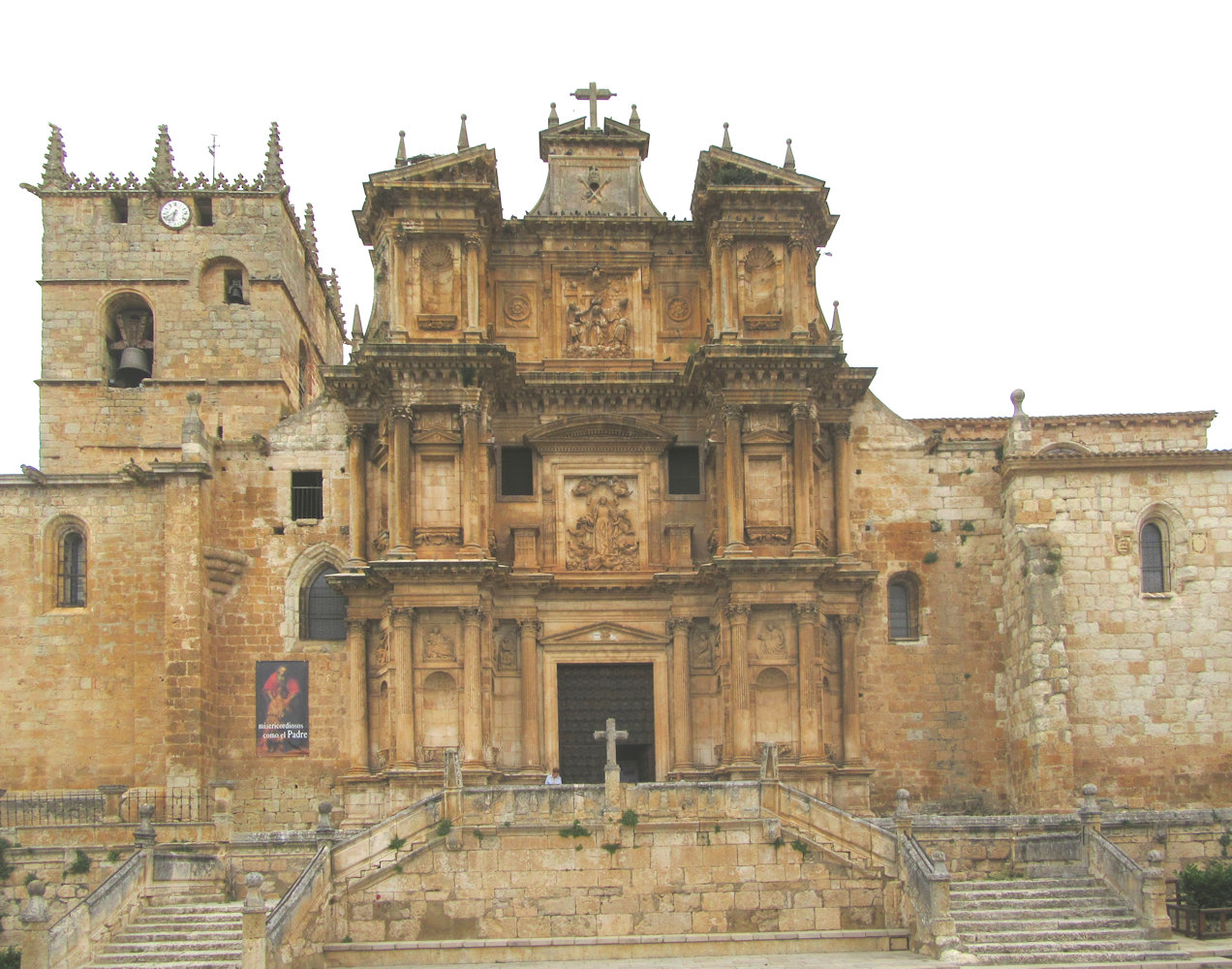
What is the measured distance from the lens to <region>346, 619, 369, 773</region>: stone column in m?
32.4

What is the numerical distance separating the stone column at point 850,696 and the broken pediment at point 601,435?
593 cm

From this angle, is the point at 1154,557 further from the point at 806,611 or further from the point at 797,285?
the point at 797,285

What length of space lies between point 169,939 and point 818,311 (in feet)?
65.1

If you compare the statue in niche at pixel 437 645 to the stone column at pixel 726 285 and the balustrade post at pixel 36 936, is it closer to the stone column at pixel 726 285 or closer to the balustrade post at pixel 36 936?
the stone column at pixel 726 285

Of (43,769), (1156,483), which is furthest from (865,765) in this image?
(43,769)

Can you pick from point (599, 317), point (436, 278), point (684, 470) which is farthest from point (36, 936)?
point (599, 317)

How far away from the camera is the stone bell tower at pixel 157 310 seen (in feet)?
135

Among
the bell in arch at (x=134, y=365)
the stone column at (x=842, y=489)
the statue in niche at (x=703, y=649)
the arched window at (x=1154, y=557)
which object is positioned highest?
→ the bell in arch at (x=134, y=365)

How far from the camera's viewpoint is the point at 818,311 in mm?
35281

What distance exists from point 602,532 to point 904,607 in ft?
24.0

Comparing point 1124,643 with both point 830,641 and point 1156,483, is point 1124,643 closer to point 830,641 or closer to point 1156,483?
point 1156,483

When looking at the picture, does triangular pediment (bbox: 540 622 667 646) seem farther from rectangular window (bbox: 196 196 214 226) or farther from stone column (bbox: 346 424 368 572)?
rectangular window (bbox: 196 196 214 226)

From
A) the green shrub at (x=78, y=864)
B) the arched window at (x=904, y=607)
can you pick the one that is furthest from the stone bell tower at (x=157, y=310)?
the arched window at (x=904, y=607)

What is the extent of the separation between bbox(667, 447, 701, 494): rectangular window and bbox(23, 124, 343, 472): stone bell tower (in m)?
12.7
